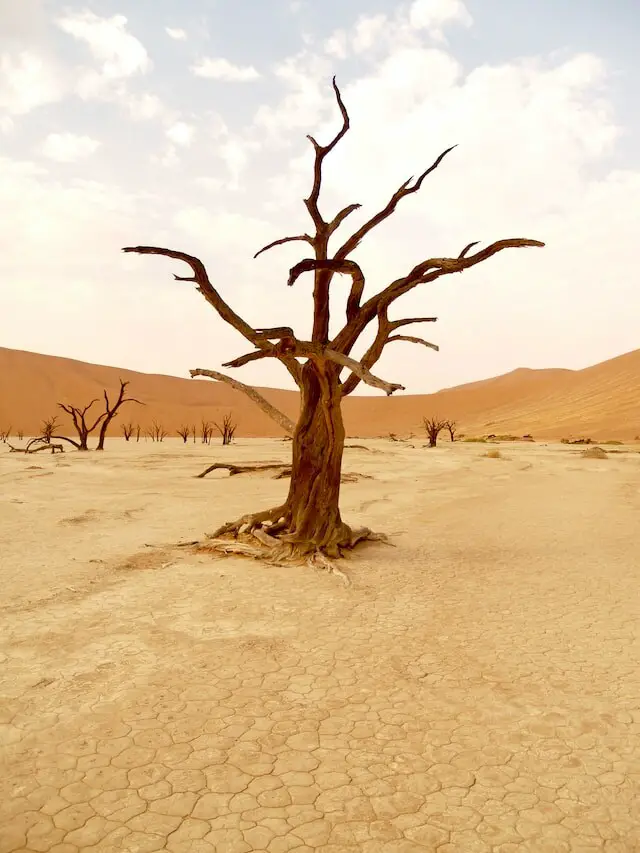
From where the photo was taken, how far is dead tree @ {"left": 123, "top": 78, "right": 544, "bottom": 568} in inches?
256

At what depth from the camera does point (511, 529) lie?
8.73m

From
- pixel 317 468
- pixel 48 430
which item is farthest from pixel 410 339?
pixel 48 430

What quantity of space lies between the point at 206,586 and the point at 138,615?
0.92 metres

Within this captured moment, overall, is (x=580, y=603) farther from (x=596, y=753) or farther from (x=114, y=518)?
(x=114, y=518)

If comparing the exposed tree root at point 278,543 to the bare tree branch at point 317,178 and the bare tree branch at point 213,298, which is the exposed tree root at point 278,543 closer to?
the bare tree branch at point 213,298

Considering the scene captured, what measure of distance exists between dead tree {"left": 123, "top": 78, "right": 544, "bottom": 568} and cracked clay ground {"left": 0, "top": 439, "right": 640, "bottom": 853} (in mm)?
597

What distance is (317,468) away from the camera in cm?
697

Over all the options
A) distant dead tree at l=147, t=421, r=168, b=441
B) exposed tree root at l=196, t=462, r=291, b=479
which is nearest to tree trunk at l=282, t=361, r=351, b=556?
exposed tree root at l=196, t=462, r=291, b=479

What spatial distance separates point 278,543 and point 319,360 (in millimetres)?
2057

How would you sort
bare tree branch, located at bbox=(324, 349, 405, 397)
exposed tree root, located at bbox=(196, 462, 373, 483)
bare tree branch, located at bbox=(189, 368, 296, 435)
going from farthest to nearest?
exposed tree root, located at bbox=(196, 462, 373, 483)
bare tree branch, located at bbox=(189, 368, 296, 435)
bare tree branch, located at bbox=(324, 349, 405, 397)

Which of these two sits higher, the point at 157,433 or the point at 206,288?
the point at 206,288

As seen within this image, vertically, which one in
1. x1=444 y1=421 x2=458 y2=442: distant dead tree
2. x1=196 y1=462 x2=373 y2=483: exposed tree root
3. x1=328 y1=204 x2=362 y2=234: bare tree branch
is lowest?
x1=196 y1=462 x2=373 y2=483: exposed tree root

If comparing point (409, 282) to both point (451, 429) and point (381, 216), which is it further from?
point (451, 429)

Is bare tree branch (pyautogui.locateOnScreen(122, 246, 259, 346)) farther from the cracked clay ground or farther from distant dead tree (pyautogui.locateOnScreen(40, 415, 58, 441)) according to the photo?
distant dead tree (pyautogui.locateOnScreen(40, 415, 58, 441))
